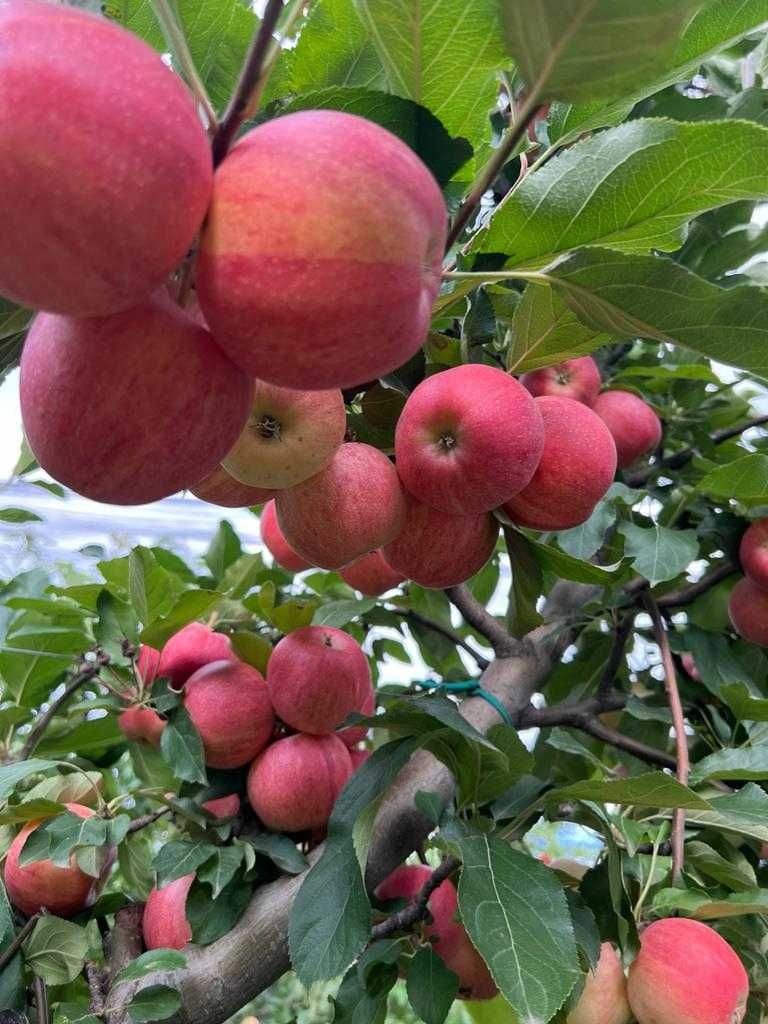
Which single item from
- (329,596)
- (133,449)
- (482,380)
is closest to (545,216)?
(482,380)

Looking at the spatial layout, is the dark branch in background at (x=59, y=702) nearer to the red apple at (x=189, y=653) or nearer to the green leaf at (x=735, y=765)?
the red apple at (x=189, y=653)

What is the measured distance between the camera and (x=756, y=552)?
0.84 m

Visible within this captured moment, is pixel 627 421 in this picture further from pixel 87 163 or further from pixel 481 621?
pixel 87 163

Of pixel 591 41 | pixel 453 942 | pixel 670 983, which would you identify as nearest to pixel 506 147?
pixel 591 41

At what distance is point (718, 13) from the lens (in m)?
0.42

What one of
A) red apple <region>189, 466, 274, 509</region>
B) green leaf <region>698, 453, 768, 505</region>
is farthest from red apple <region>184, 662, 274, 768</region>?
green leaf <region>698, 453, 768, 505</region>

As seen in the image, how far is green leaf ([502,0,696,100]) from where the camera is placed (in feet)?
1.02

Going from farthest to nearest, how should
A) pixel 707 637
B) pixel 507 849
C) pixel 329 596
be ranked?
pixel 329 596, pixel 707 637, pixel 507 849

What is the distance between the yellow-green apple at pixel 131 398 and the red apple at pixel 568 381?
1.54 feet

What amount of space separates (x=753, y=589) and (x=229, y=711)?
0.51 meters

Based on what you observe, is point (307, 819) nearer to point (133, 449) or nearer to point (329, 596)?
point (329, 596)

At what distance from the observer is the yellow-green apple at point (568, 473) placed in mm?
527

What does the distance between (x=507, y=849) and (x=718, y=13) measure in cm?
55

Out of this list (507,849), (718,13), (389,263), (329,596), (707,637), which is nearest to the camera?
(389,263)
